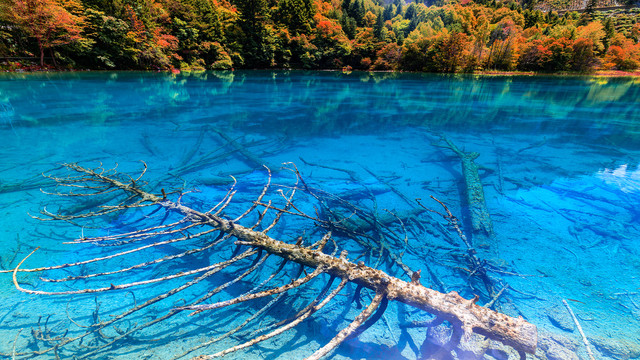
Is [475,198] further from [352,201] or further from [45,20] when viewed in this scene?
[45,20]

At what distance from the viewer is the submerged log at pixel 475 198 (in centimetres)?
378

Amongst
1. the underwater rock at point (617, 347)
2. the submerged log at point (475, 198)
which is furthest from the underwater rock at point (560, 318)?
the submerged log at point (475, 198)

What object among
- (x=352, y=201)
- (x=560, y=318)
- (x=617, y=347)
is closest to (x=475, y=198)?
(x=352, y=201)

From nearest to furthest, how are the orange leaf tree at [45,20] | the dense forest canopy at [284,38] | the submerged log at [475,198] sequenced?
1. the submerged log at [475,198]
2. the orange leaf tree at [45,20]
3. the dense forest canopy at [284,38]

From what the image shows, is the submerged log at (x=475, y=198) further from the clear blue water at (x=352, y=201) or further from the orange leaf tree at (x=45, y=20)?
the orange leaf tree at (x=45, y=20)

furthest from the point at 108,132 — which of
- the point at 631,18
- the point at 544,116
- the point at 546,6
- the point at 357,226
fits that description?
the point at 546,6

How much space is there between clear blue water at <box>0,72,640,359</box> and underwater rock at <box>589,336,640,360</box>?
10 millimetres

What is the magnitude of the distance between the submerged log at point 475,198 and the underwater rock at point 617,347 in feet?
5.00

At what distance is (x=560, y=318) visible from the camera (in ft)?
8.09

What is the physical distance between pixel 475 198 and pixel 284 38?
46104 mm

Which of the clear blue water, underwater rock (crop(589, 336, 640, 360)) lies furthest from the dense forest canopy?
A: underwater rock (crop(589, 336, 640, 360))

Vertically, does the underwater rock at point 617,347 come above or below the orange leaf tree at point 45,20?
below

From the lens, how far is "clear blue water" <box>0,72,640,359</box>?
2.25 m

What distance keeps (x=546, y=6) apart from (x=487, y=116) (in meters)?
126
